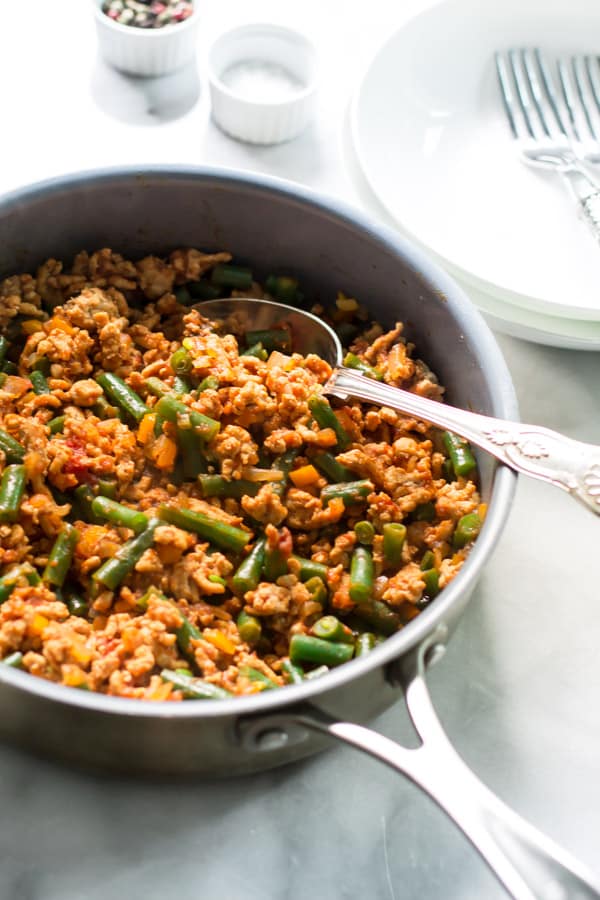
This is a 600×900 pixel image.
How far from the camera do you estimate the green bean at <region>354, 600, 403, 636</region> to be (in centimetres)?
184

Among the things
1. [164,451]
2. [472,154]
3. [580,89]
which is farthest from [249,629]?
[580,89]

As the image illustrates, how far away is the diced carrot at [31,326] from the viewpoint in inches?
83.6

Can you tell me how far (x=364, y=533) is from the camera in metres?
1.91

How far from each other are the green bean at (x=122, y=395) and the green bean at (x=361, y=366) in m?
0.43

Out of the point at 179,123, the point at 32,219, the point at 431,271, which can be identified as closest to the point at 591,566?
the point at 431,271

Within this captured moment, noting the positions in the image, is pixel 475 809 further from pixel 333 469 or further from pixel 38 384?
pixel 38 384

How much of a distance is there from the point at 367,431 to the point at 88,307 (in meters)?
0.64

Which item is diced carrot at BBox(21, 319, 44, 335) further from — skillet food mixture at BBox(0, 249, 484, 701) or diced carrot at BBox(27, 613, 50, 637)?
diced carrot at BBox(27, 613, 50, 637)

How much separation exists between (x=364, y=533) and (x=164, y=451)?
423 millimetres

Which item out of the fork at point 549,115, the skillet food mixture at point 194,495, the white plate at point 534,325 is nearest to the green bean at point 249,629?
the skillet food mixture at point 194,495

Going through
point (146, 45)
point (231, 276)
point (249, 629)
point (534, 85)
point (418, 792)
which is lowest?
point (418, 792)

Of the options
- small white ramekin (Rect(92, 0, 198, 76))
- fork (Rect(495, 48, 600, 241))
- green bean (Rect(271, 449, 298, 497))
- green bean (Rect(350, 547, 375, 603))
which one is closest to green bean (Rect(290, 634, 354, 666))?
green bean (Rect(350, 547, 375, 603))

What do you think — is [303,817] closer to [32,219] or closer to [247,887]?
[247,887]

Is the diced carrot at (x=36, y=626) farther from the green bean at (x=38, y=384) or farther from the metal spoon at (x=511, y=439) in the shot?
the metal spoon at (x=511, y=439)
